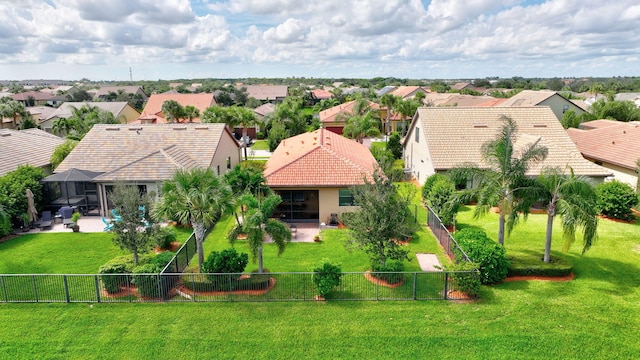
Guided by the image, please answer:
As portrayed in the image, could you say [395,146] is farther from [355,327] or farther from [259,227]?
[355,327]

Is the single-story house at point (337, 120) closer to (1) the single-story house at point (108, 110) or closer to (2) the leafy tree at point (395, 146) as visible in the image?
(2) the leafy tree at point (395, 146)

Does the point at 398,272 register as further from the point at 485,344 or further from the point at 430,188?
the point at 430,188

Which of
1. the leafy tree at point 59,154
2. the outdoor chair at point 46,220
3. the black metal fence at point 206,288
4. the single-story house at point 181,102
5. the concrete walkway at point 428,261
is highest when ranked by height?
the single-story house at point 181,102

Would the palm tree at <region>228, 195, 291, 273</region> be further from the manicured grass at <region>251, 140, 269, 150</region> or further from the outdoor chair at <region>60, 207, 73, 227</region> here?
the manicured grass at <region>251, 140, 269, 150</region>

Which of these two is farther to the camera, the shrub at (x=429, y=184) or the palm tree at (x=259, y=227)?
the shrub at (x=429, y=184)

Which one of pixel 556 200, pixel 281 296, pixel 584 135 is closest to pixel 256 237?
pixel 281 296

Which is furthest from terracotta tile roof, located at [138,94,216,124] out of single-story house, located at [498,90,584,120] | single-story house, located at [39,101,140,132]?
single-story house, located at [498,90,584,120]

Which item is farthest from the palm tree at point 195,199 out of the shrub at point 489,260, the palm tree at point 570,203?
the palm tree at point 570,203
